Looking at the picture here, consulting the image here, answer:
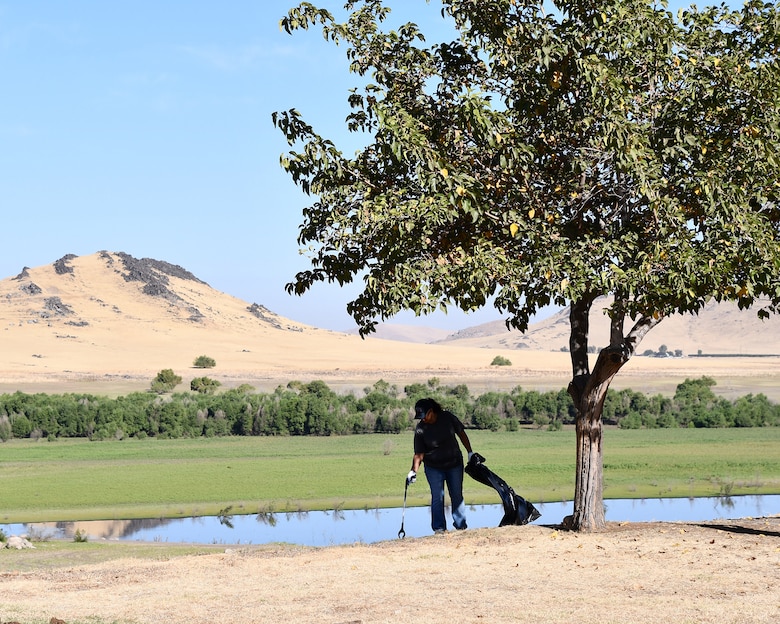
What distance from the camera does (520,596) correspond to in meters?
Answer: 10.9

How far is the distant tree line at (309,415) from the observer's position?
1490 inches

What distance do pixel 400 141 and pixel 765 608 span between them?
6443mm

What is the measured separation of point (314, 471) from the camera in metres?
29.0

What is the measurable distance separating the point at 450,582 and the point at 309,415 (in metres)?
27.1

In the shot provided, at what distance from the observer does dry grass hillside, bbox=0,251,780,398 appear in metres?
71.9

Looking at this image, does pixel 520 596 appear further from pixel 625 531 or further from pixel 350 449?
pixel 350 449

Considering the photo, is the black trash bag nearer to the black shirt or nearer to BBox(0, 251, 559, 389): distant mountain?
the black shirt

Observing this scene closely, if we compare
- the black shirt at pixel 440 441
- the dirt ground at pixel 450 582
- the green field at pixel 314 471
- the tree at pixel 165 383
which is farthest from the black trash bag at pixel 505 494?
the tree at pixel 165 383

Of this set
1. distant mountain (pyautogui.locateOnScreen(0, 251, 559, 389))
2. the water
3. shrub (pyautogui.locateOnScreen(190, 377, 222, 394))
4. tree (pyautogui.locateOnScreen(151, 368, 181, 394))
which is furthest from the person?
distant mountain (pyautogui.locateOnScreen(0, 251, 559, 389))

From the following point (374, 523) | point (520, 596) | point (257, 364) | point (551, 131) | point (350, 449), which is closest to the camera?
point (520, 596)

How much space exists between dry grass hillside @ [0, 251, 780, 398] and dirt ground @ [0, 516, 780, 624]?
44778mm

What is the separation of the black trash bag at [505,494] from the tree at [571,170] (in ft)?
2.73

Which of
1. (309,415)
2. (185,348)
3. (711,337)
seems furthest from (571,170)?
(711,337)

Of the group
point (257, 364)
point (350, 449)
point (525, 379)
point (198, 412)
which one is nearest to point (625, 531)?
point (350, 449)
